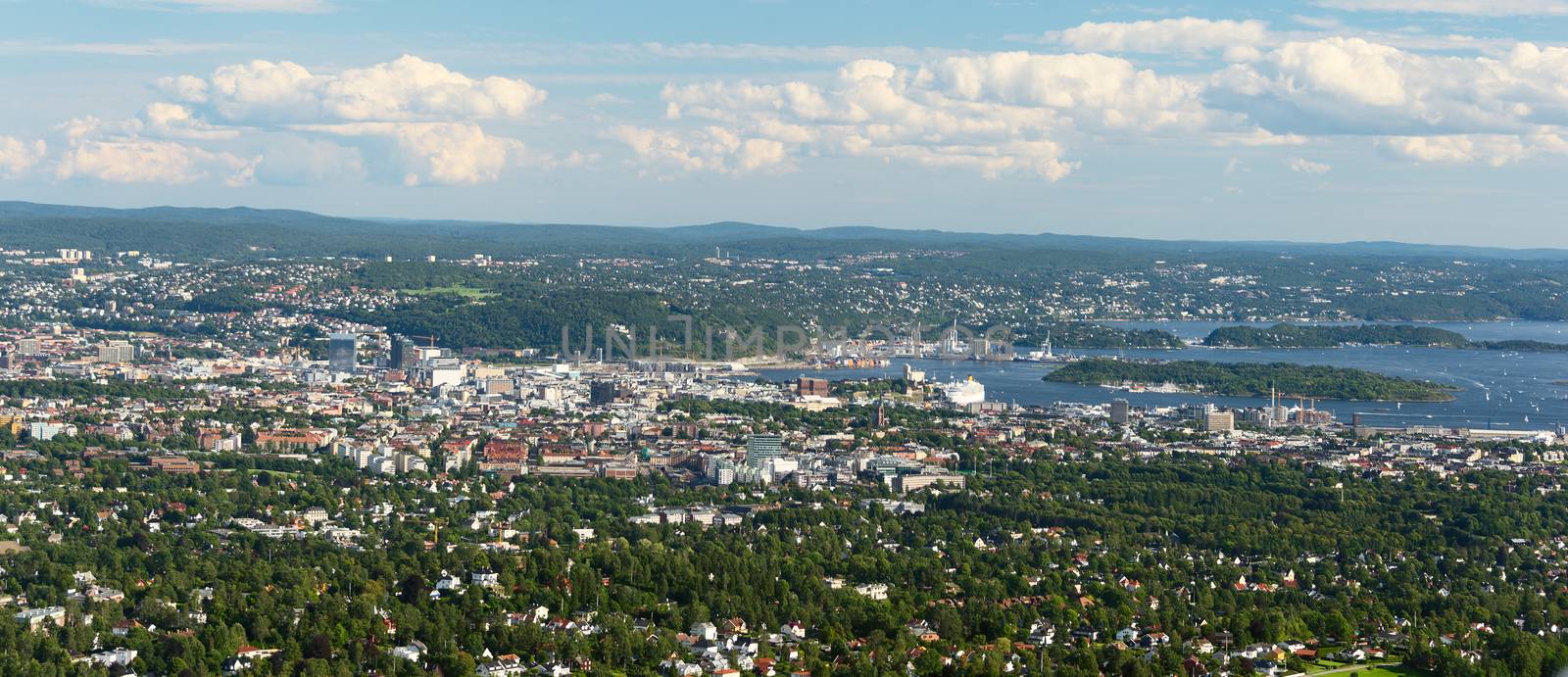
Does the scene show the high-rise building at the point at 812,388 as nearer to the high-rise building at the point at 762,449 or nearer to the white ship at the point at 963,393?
the white ship at the point at 963,393

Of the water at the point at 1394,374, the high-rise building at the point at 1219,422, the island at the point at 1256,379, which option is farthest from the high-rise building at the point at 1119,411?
the island at the point at 1256,379

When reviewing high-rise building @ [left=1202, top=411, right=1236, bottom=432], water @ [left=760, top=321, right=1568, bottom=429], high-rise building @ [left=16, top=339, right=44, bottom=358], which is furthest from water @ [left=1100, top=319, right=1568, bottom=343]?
high-rise building @ [left=16, top=339, right=44, bottom=358]

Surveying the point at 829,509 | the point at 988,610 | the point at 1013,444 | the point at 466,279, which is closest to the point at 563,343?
the point at 466,279

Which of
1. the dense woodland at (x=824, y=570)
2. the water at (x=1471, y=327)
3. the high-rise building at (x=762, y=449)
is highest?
the dense woodland at (x=824, y=570)

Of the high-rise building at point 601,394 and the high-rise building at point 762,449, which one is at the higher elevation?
the high-rise building at point 762,449

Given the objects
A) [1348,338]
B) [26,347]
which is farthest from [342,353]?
[1348,338]

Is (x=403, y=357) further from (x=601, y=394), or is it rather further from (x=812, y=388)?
(x=812, y=388)
